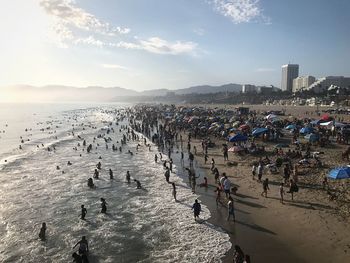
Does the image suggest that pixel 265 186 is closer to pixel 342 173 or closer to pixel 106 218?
pixel 342 173

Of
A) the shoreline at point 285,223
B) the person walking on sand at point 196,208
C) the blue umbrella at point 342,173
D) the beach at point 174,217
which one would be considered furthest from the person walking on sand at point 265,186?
the person walking on sand at point 196,208

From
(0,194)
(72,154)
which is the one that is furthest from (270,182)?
(72,154)

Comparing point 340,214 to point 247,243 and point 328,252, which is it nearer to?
point 328,252

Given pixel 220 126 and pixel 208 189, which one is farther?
pixel 220 126

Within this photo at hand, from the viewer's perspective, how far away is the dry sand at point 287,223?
1333 cm

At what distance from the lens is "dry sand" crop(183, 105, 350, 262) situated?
13328mm

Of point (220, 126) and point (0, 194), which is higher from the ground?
point (220, 126)

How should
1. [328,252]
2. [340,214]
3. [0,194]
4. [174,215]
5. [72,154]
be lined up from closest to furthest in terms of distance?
[328,252]
[340,214]
[174,215]
[0,194]
[72,154]

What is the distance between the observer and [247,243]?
47.1 ft

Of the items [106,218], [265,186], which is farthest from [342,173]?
[106,218]

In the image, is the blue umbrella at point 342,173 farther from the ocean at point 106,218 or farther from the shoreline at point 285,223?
the ocean at point 106,218

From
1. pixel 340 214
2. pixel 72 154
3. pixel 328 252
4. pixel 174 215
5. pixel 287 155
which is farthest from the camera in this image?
pixel 72 154

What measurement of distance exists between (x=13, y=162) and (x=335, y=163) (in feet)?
104

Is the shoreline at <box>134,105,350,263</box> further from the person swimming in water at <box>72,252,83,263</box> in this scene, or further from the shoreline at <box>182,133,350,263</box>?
the person swimming in water at <box>72,252,83,263</box>
